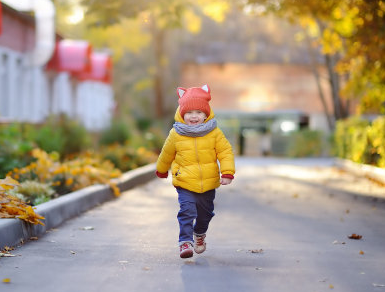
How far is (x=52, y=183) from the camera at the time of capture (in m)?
11.8

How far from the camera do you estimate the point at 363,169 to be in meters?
21.7

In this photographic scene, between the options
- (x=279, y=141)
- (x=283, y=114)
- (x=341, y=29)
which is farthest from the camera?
(x=283, y=114)

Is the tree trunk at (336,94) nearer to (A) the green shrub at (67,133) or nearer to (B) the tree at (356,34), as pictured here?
(B) the tree at (356,34)

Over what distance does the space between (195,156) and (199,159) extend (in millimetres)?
48

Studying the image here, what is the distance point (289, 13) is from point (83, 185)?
35.0ft

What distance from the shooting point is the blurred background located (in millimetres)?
18781

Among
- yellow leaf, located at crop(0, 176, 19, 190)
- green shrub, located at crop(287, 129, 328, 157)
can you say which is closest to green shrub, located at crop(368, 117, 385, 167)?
yellow leaf, located at crop(0, 176, 19, 190)

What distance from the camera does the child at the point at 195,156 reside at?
7422mm

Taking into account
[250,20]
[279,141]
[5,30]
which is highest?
[250,20]

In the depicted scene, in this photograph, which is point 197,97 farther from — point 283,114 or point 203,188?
point 283,114

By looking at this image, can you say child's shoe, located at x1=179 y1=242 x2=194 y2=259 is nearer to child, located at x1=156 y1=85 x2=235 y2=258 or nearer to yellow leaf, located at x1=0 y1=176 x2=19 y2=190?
child, located at x1=156 y1=85 x2=235 y2=258

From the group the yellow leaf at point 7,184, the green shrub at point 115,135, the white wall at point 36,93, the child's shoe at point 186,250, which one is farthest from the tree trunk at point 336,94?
the child's shoe at point 186,250

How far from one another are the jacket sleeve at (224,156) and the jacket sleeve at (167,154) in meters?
0.42

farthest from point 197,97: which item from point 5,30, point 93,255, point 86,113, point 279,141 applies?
point 279,141
